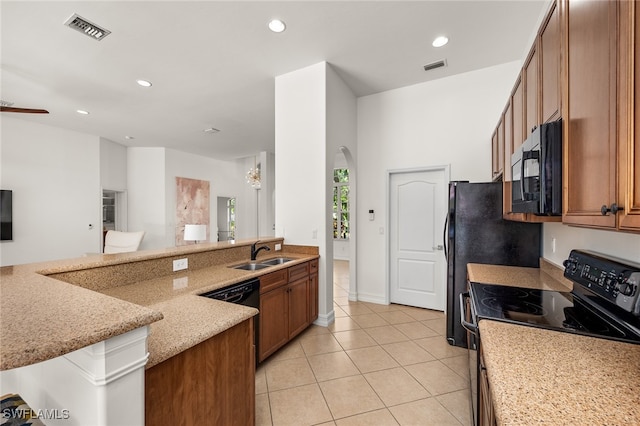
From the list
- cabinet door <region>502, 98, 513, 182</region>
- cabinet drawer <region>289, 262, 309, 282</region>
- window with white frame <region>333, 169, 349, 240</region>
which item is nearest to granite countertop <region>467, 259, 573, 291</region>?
cabinet door <region>502, 98, 513, 182</region>

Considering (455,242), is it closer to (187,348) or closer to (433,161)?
(433,161)

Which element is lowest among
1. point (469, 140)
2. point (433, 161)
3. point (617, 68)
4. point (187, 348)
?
point (187, 348)

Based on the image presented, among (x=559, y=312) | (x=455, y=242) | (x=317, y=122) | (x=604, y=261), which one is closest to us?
(x=604, y=261)

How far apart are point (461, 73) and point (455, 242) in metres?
2.40

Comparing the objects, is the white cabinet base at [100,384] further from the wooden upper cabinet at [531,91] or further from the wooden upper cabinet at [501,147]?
the wooden upper cabinet at [501,147]

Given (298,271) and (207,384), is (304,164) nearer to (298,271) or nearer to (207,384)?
(298,271)

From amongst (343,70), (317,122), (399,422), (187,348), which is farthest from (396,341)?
(343,70)

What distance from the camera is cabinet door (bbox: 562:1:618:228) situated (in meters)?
0.81

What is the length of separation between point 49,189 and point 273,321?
572 centimetres

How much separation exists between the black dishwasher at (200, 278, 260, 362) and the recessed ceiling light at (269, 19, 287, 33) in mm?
2425

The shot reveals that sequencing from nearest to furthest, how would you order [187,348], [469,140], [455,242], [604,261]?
[187,348]
[604,261]
[455,242]
[469,140]

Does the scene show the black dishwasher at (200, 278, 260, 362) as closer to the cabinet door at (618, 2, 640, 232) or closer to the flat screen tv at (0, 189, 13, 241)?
the cabinet door at (618, 2, 640, 232)

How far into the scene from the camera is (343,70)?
345cm

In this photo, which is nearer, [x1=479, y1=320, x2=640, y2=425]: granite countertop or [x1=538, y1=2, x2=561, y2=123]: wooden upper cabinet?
[x1=479, y1=320, x2=640, y2=425]: granite countertop
